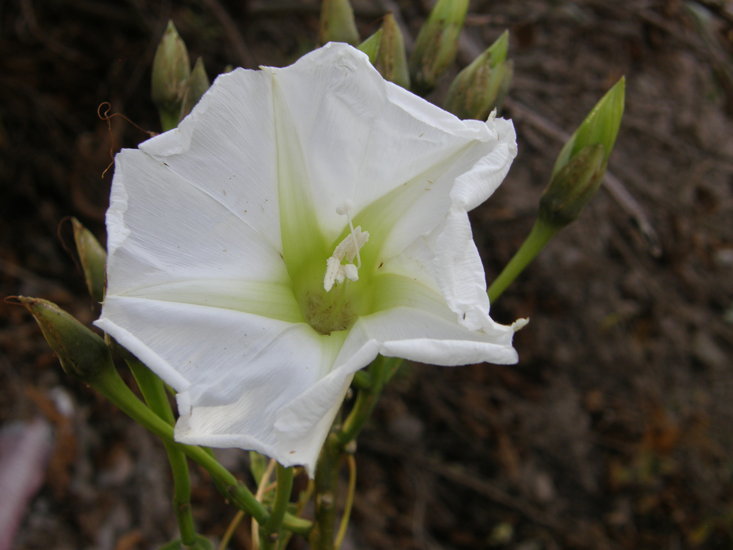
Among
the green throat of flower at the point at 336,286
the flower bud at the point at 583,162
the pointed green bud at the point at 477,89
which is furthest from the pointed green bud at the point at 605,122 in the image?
the green throat of flower at the point at 336,286

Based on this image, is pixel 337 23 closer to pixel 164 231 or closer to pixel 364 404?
pixel 164 231

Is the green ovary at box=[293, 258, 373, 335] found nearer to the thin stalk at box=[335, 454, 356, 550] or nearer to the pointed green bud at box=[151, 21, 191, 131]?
the thin stalk at box=[335, 454, 356, 550]

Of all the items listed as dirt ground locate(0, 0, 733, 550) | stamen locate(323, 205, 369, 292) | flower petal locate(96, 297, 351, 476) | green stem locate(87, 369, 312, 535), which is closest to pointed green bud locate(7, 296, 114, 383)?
green stem locate(87, 369, 312, 535)

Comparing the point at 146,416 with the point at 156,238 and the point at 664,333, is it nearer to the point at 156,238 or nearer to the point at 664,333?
the point at 156,238

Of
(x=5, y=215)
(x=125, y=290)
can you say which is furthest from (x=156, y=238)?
(x=5, y=215)

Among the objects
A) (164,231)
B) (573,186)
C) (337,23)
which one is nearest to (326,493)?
(164,231)

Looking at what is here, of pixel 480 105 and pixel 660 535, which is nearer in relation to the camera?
pixel 480 105
